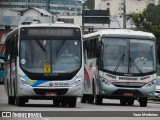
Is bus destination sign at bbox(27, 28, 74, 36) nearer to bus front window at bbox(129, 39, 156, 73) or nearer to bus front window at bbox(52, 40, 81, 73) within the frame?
bus front window at bbox(52, 40, 81, 73)

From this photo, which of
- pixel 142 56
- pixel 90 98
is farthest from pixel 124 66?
pixel 90 98

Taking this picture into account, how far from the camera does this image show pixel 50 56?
3141cm

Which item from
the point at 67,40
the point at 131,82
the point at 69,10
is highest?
the point at 67,40

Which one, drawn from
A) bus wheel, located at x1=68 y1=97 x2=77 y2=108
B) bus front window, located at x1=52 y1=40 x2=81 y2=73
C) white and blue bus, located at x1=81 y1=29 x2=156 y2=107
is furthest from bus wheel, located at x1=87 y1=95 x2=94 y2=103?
bus front window, located at x1=52 y1=40 x2=81 y2=73

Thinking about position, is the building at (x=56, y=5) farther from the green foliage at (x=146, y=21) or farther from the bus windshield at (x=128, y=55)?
the bus windshield at (x=128, y=55)

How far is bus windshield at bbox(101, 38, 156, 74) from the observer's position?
36.3 m

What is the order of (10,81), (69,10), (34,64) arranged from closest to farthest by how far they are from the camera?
1. (34,64)
2. (10,81)
3. (69,10)

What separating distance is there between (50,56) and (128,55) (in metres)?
5.84

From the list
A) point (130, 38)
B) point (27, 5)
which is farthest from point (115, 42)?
point (27, 5)

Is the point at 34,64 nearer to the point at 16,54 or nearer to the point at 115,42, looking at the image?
the point at 16,54

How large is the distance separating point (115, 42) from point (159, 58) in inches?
73.4

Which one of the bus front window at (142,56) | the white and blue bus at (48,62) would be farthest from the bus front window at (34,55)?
the bus front window at (142,56)

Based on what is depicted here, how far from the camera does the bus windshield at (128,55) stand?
36312 mm

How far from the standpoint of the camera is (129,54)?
3653 centimetres
